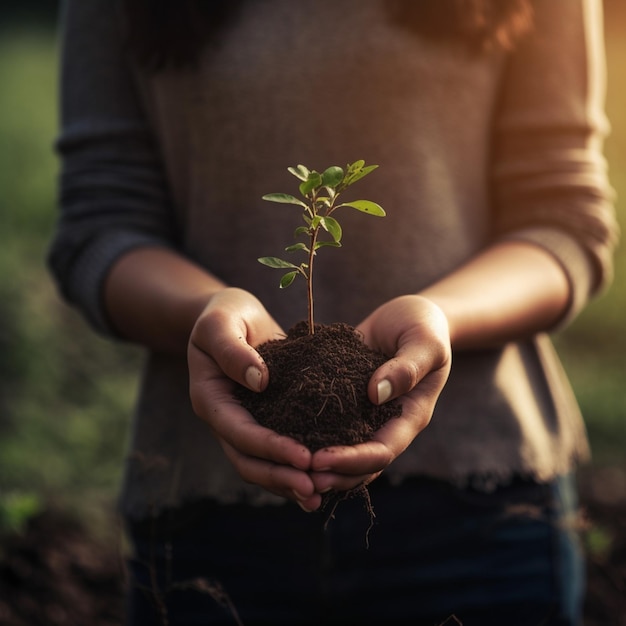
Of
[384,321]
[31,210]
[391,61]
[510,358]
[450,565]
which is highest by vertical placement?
[391,61]

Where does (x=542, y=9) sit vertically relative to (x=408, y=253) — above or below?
above

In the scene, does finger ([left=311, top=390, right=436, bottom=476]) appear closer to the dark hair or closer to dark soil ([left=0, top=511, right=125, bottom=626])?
the dark hair

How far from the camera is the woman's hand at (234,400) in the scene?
3.83ft

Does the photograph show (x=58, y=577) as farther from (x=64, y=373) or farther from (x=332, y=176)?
(x=64, y=373)

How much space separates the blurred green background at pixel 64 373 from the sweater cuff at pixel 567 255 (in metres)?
1.53

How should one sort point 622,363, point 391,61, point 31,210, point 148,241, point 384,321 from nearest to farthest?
point 384,321 < point 391,61 < point 148,241 < point 622,363 < point 31,210

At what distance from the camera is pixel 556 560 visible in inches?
71.4

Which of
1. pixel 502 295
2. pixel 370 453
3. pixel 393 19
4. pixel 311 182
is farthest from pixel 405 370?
Result: pixel 393 19

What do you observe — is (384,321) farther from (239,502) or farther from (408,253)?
(239,502)

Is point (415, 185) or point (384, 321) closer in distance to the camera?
point (384, 321)

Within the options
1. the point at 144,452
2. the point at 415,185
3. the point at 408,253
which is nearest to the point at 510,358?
the point at 408,253

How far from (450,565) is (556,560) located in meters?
0.26

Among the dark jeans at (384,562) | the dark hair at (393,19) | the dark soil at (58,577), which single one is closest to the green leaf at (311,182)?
the dark hair at (393,19)

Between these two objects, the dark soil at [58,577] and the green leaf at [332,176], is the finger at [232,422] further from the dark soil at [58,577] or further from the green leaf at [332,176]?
the dark soil at [58,577]
